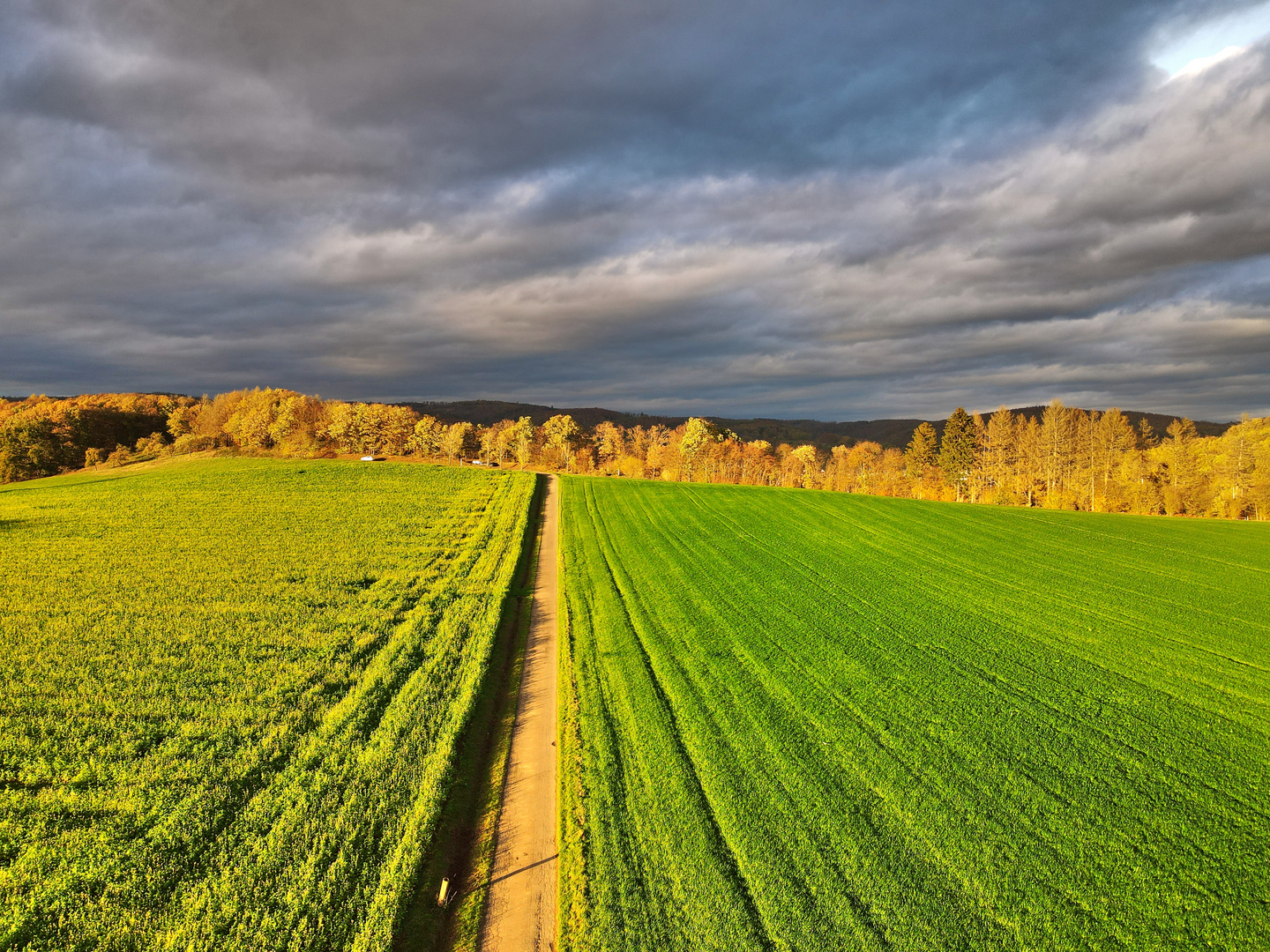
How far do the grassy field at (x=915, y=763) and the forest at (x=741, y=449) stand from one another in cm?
4443

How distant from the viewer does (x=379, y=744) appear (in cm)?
1031

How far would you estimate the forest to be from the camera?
2148 inches

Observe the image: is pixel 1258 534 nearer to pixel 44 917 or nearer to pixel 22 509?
pixel 44 917

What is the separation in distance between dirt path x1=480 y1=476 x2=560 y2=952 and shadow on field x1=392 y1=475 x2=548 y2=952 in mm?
178

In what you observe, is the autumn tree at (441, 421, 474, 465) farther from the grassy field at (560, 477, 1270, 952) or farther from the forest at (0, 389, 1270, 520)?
the grassy field at (560, 477, 1270, 952)

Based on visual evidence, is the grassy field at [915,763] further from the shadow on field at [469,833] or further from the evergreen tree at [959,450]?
the evergreen tree at [959,450]

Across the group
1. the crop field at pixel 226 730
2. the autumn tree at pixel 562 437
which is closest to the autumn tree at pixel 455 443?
the autumn tree at pixel 562 437

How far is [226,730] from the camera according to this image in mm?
10609

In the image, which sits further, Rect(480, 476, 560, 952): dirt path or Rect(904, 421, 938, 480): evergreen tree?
Rect(904, 421, 938, 480): evergreen tree

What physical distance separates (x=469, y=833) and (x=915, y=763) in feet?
27.3

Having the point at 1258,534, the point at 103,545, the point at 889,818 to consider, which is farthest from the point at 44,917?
the point at 1258,534

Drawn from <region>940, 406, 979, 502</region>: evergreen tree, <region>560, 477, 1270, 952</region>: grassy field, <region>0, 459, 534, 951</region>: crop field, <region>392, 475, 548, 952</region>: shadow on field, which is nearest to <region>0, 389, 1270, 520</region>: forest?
<region>940, 406, 979, 502</region>: evergreen tree

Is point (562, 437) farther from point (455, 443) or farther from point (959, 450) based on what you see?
point (959, 450)

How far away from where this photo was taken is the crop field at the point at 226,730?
6777 mm
